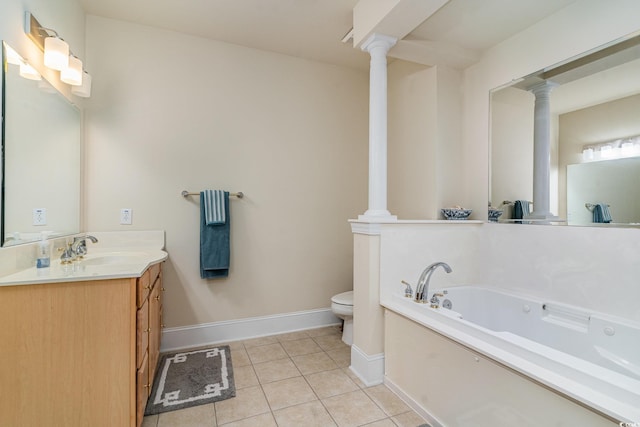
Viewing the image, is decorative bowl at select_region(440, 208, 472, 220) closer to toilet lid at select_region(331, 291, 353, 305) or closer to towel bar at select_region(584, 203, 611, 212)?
towel bar at select_region(584, 203, 611, 212)

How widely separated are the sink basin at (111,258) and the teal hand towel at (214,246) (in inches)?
19.3

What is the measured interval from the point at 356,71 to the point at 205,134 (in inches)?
66.3

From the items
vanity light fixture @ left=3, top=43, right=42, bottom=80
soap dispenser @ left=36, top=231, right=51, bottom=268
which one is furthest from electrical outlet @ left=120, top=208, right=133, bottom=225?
vanity light fixture @ left=3, top=43, right=42, bottom=80

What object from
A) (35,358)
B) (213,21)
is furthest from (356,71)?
(35,358)

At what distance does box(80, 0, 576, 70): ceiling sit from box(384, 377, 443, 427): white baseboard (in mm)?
2438

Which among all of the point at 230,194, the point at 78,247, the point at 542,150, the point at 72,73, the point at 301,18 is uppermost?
the point at 301,18

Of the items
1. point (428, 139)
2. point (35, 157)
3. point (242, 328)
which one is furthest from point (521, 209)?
point (35, 157)

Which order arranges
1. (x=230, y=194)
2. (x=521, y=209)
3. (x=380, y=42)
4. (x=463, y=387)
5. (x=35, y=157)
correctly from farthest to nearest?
1. (x=230, y=194)
2. (x=521, y=209)
3. (x=380, y=42)
4. (x=35, y=157)
5. (x=463, y=387)

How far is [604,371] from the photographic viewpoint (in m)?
1.10

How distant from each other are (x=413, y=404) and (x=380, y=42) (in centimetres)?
230

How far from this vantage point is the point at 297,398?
188 centimetres

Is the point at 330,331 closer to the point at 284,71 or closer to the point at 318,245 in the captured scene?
the point at 318,245

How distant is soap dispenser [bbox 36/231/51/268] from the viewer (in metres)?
1.55

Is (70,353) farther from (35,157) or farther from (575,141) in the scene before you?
(575,141)
